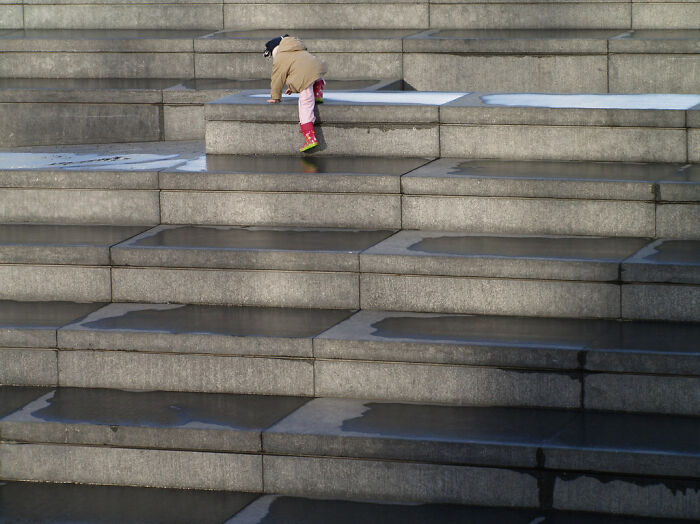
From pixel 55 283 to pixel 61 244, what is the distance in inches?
10.4

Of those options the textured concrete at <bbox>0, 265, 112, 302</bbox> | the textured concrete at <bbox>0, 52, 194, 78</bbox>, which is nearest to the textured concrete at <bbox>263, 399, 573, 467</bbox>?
the textured concrete at <bbox>0, 265, 112, 302</bbox>

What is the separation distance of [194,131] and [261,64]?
3.83 ft

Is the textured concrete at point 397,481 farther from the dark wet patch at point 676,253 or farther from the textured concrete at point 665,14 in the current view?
the textured concrete at point 665,14

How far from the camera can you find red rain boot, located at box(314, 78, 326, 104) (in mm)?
8688

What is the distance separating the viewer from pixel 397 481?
5723 mm

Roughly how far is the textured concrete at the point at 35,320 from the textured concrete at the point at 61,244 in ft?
0.96

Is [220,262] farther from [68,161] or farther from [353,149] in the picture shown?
[68,161]

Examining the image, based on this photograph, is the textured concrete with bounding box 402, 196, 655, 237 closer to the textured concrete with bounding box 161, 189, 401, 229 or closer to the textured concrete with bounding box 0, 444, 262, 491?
the textured concrete with bounding box 161, 189, 401, 229

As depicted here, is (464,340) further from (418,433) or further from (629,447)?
(629,447)

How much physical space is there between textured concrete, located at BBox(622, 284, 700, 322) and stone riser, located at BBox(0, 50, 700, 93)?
14.1ft

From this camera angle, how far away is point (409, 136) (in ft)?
27.5

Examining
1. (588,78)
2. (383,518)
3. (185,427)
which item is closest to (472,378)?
(383,518)

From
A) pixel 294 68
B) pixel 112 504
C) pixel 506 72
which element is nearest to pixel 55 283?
pixel 112 504

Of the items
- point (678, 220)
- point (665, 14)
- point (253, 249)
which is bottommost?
point (253, 249)
